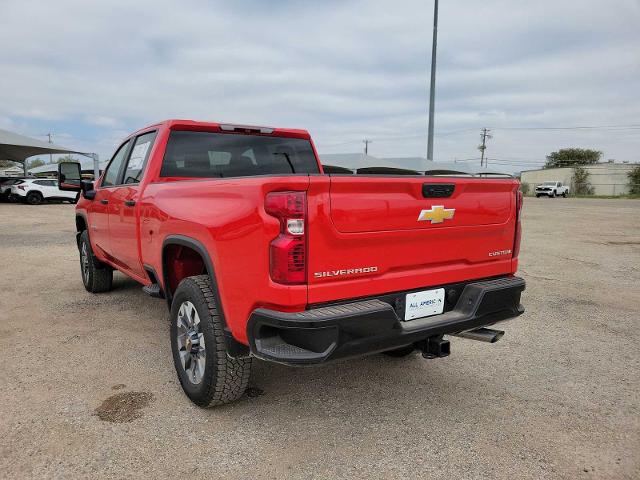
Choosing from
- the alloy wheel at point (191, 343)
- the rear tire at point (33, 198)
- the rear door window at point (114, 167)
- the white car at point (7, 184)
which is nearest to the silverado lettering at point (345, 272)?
the alloy wheel at point (191, 343)

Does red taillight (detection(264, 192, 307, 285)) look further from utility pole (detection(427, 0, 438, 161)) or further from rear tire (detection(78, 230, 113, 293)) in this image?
utility pole (detection(427, 0, 438, 161))

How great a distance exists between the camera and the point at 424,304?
276 cm

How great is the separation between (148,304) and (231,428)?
3.04 m

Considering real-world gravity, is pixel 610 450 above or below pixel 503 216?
below

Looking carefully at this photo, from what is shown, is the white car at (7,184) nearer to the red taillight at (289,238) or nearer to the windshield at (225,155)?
the windshield at (225,155)

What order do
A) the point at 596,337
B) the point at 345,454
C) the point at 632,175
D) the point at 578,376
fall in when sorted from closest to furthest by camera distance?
the point at 345,454 → the point at 578,376 → the point at 596,337 → the point at 632,175

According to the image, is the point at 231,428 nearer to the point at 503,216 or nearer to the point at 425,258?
the point at 425,258

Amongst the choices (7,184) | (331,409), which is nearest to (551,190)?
(7,184)

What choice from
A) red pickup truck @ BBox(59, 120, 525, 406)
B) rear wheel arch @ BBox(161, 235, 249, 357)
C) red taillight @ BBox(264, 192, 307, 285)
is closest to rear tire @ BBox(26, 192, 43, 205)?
red pickup truck @ BBox(59, 120, 525, 406)

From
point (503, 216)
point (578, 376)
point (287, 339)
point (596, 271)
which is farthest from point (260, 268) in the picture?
point (596, 271)

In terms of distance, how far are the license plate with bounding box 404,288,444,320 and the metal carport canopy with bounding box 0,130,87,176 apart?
33188mm

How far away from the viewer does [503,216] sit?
315 centimetres

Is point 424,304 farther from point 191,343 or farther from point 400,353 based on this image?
point 191,343

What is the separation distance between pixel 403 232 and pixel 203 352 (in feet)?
4.65
